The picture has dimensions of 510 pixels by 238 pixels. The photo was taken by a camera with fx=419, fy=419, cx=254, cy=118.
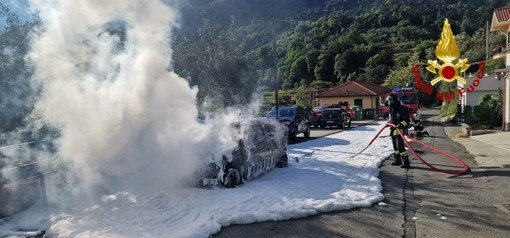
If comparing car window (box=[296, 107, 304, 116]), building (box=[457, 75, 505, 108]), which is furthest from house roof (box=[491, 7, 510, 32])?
car window (box=[296, 107, 304, 116])

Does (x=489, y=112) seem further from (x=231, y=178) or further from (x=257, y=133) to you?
(x=231, y=178)

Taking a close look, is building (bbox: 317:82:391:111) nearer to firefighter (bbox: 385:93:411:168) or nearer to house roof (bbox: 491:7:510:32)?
house roof (bbox: 491:7:510:32)

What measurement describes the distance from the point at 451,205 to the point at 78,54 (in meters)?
6.67

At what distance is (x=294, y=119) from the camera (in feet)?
62.2

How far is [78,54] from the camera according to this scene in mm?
7309

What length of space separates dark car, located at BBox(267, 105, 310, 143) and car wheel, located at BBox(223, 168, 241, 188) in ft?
34.3

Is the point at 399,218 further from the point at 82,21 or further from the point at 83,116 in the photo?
the point at 82,21

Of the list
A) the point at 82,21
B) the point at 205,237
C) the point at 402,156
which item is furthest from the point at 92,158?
the point at 402,156

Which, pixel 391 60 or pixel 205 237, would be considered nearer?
pixel 205 237

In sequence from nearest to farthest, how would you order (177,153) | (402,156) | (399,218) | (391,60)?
1. (399,218)
2. (177,153)
3. (402,156)
4. (391,60)

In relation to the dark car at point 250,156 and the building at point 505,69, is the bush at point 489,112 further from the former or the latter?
the dark car at point 250,156

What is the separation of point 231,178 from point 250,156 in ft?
2.57

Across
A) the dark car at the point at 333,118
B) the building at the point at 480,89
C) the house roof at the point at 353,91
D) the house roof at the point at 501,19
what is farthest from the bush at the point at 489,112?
the house roof at the point at 353,91

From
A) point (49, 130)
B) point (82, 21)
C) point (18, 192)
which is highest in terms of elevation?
point (82, 21)
